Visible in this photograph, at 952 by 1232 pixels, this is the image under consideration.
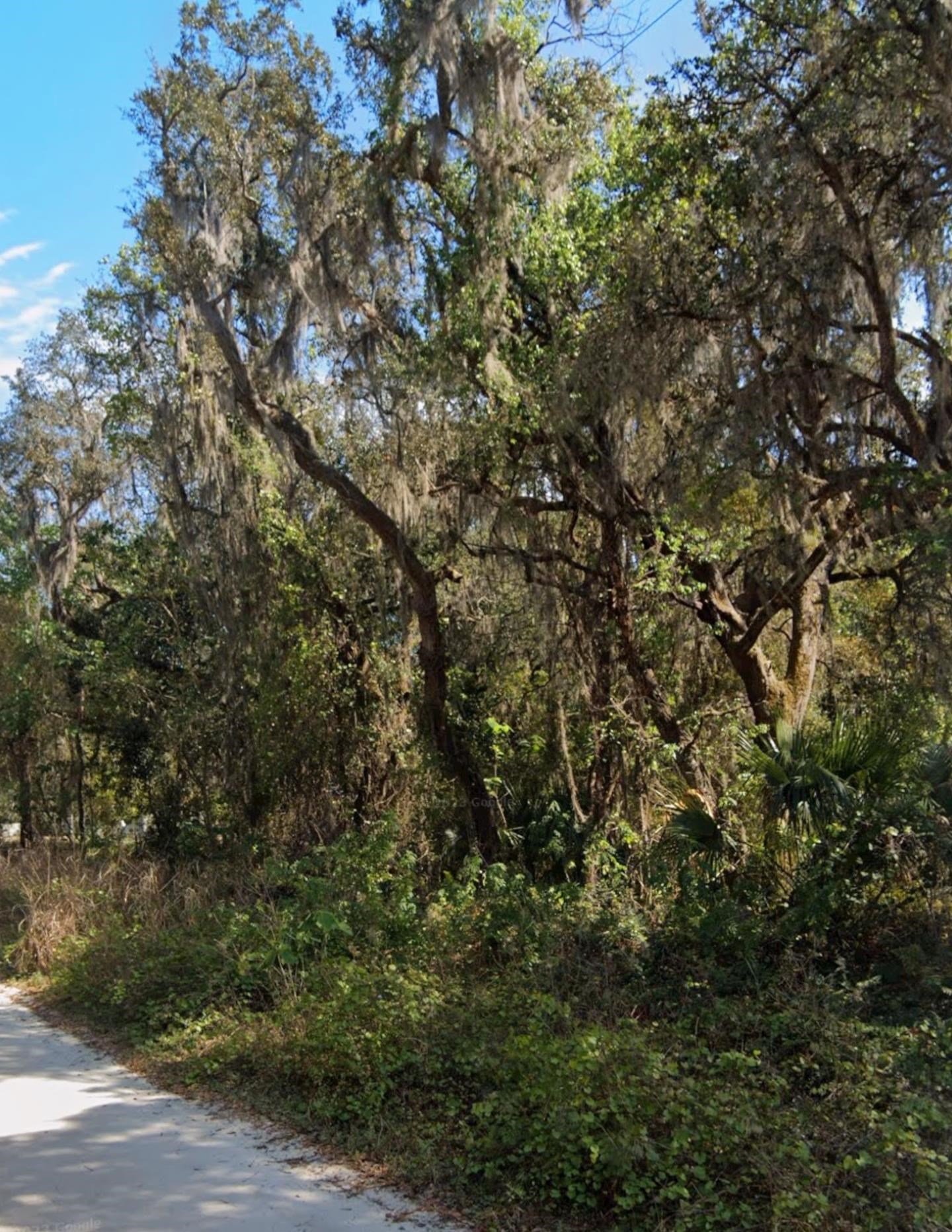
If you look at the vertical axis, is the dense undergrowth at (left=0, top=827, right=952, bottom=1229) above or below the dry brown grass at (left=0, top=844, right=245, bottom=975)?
below

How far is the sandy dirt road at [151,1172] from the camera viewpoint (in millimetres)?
4598

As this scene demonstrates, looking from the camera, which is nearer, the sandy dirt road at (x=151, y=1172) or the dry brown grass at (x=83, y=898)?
the sandy dirt road at (x=151, y=1172)

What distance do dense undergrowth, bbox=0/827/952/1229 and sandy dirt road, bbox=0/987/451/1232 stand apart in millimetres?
373

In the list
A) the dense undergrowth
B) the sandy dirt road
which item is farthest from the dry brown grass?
the sandy dirt road

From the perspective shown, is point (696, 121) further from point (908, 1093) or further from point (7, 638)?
point (7, 638)

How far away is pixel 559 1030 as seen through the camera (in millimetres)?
6629

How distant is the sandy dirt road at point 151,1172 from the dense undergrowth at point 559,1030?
1.22 ft

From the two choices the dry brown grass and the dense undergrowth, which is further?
the dry brown grass

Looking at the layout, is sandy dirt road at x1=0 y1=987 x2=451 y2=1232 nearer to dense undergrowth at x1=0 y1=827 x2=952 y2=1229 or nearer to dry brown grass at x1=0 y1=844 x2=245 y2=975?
dense undergrowth at x1=0 y1=827 x2=952 y2=1229

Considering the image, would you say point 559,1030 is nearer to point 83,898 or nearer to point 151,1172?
point 151,1172

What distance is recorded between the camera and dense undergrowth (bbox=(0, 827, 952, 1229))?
4.67 metres

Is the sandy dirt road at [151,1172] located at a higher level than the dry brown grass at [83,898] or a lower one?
lower

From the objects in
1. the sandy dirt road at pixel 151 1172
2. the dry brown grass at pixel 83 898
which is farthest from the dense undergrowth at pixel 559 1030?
the sandy dirt road at pixel 151 1172

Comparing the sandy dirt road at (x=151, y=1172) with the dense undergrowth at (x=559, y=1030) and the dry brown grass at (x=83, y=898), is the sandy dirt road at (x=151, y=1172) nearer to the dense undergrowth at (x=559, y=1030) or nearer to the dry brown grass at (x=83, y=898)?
the dense undergrowth at (x=559, y=1030)
